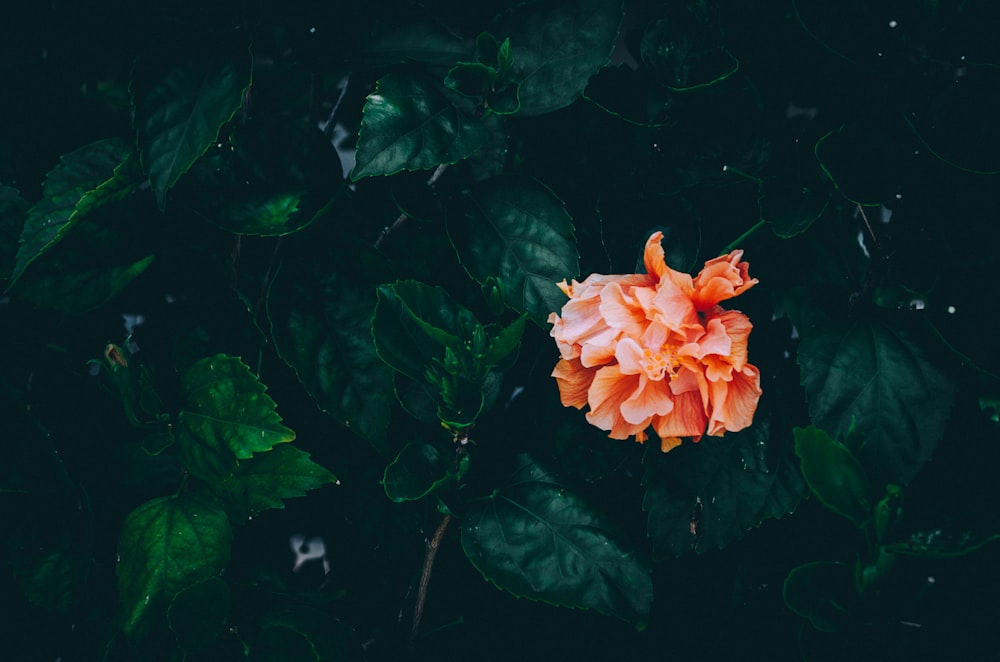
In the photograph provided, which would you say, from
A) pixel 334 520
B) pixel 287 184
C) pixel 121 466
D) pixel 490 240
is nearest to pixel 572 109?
pixel 490 240

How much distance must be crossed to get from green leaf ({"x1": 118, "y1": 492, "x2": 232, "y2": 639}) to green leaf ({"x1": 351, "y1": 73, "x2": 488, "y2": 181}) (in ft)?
1.79

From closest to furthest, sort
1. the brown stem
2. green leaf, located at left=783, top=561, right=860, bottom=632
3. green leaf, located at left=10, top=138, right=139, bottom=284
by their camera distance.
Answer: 1. green leaf, located at left=783, top=561, right=860, bottom=632
2. green leaf, located at left=10, top=138, right=139, bottom=284
3. the brown stem

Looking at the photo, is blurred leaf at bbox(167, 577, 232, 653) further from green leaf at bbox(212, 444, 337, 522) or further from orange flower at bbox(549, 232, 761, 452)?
orange flower at bbox(549, 232, 761, 452)

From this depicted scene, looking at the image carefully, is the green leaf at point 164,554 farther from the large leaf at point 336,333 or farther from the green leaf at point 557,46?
the green leaf at point 557,46

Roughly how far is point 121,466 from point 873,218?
117 cm

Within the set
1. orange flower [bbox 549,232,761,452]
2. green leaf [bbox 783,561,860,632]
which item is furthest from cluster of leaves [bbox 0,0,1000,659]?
orange flower [bbox 549,232,761,452]

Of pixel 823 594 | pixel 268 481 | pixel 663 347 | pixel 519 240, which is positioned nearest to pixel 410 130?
pixel 519 240

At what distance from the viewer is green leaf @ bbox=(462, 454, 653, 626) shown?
105 centimetres

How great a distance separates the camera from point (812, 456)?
828 millimetres

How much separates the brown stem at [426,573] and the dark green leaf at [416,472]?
125 millimetres

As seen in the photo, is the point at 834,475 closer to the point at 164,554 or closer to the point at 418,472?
the point at 418,472

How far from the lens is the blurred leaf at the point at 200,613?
105cm

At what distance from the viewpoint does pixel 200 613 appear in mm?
1077

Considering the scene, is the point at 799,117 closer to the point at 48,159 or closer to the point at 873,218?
the point at 873,218
